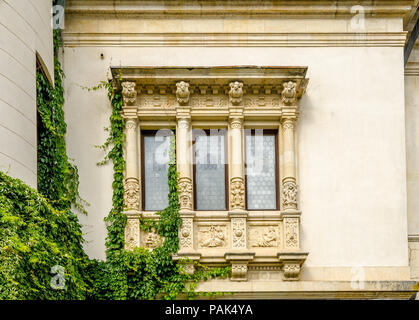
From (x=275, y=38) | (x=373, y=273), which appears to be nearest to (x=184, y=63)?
(x=275, y=38)

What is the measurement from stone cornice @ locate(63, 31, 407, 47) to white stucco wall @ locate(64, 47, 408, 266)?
12 cm

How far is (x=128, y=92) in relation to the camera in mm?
20500

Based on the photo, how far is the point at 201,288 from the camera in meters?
19.9

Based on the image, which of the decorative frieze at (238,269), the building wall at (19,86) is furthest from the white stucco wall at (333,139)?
the building wall at (19,86)

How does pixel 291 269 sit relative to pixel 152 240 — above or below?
below

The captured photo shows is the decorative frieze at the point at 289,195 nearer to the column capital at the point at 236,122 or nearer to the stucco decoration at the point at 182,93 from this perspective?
the column capital at the point at 236,122

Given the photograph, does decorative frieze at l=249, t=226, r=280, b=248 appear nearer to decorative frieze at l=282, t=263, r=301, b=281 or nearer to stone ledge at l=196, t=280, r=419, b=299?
decorative frieze at l=282, t=263, r=301, b=281

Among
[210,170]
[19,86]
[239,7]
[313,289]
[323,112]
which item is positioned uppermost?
[239,7]

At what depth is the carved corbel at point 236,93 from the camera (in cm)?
→ 2052

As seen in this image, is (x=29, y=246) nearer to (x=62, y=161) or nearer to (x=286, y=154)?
A: (x=62, y=161)

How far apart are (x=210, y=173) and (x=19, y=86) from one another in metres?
4.72

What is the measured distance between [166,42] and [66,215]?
4250 mm

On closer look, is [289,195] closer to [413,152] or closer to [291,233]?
[291,233]

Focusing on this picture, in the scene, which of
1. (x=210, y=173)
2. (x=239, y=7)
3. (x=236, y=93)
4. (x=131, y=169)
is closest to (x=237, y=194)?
(x=210, y=173)
